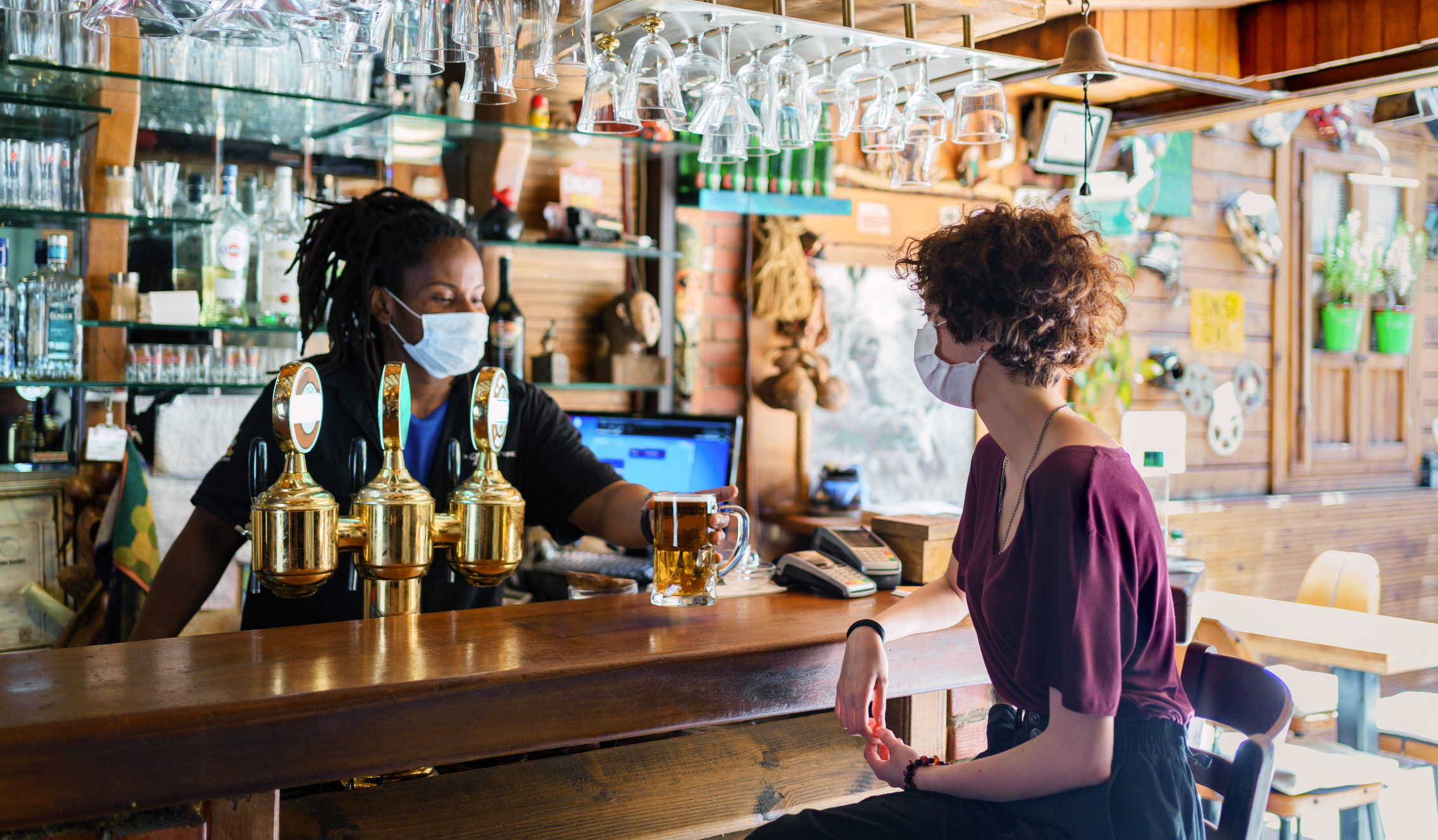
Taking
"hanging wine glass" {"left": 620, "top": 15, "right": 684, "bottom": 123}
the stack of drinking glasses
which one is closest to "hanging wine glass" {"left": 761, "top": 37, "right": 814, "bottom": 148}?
"hanging wine glass" {"left": 620, "top": 15, "right": 684, "bottom": 123}

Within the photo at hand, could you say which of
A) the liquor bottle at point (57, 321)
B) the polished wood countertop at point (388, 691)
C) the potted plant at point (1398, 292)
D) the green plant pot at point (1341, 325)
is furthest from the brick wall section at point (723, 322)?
the potted plant at point (1398, 292)

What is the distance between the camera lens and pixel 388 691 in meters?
1.19

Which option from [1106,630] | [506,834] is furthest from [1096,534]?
[506,834]

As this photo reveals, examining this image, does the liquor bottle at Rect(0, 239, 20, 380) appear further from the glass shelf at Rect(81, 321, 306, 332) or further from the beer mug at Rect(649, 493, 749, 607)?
the beer mug at Rect(649, 493, 749, 607)

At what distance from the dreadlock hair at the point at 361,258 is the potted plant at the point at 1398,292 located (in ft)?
17.0

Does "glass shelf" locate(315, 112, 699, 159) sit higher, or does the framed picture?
"glass shelf" locate(315, 112, 699, 159)

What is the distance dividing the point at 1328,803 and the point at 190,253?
9.93ft

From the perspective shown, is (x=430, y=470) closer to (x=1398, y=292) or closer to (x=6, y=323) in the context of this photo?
(x=6, y=323)

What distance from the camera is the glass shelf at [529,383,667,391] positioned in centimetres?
325

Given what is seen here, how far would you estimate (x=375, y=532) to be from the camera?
144 centimetres

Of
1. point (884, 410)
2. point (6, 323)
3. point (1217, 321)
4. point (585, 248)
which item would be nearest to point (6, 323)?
point (6, 323)

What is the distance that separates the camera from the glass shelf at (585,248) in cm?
317

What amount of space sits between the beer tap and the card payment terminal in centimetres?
90

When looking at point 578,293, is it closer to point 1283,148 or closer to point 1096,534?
point 1096,534
